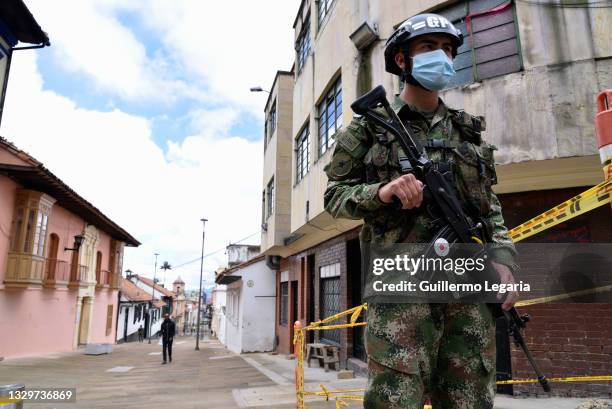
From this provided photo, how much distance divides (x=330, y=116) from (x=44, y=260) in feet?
43.0

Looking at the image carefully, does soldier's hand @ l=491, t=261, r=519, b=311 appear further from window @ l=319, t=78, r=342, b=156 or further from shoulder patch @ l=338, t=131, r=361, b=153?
window @ l=319, t=78, r=342, b=156

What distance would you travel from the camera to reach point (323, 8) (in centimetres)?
1016

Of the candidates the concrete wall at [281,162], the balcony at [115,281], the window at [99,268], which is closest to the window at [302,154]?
the concrete wall at [281,162]

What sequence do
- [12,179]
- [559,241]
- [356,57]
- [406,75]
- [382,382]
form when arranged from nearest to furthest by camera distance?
[382,382]
[406,75]
[559,241]
[356,57]
[12,179]

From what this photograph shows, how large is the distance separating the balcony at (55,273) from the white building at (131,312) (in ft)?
48.1

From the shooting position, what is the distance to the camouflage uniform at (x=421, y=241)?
1497 millimetres

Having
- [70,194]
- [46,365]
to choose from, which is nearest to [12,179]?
[70,194]

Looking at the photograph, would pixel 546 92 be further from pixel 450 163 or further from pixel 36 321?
pixel 36 321

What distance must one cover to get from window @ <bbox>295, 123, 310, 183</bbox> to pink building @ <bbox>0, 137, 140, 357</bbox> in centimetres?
857

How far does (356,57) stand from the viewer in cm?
756

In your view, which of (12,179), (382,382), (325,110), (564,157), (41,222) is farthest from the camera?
(41,222)

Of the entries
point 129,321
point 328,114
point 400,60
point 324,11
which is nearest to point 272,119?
point 324,11

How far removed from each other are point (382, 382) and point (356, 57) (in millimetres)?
7032

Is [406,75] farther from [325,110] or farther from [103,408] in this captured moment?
[325,110]
